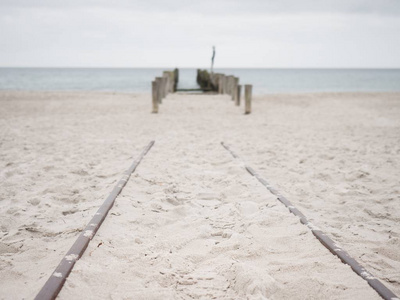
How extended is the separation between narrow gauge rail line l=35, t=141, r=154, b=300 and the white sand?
2.2 inches

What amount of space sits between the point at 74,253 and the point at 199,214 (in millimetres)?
1215

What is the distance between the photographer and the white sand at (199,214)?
6.22ft

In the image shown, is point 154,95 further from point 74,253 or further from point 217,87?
point 217,87

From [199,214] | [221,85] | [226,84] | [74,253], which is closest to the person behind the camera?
[74,253]

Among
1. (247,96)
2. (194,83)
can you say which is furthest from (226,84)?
(194,83)

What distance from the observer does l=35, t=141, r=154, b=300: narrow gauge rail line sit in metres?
1.67

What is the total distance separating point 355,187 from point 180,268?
2542 mm

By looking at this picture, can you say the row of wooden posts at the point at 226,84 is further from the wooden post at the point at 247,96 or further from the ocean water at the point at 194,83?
the ocean water at the point at 194,83

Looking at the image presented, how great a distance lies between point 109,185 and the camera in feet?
11.9

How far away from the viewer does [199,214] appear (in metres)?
2.96

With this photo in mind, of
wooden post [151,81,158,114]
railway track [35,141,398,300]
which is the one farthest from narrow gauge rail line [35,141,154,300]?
wooden post [151,81,158,114]

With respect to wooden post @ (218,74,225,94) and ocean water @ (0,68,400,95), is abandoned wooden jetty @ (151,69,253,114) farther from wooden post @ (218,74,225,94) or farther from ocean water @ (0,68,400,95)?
ocean water @ (0,68,400,95)

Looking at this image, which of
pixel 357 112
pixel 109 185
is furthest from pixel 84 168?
pixel 357 112

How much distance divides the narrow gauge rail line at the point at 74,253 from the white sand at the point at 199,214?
0.06 m
